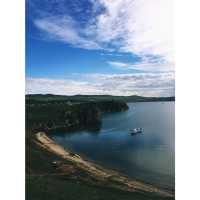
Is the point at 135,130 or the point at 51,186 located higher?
the point at 135,130

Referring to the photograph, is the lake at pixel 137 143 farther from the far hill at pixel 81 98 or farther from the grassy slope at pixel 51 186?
the grassy slope at pixel 51 186

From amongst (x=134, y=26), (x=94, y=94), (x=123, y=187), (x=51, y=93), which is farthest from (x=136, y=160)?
(x=134, y=26)

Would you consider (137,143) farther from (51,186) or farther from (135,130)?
(51,186)

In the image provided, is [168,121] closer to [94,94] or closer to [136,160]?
[136,160]

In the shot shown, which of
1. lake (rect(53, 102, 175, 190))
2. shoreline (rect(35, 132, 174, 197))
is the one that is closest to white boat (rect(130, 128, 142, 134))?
lake (rect(53, 102, 175, 190))

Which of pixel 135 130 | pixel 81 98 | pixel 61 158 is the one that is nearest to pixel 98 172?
pixel 61 158

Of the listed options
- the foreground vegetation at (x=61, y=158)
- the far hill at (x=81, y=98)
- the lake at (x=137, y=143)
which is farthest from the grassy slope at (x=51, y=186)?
the far hill at (x=81, y=98)
